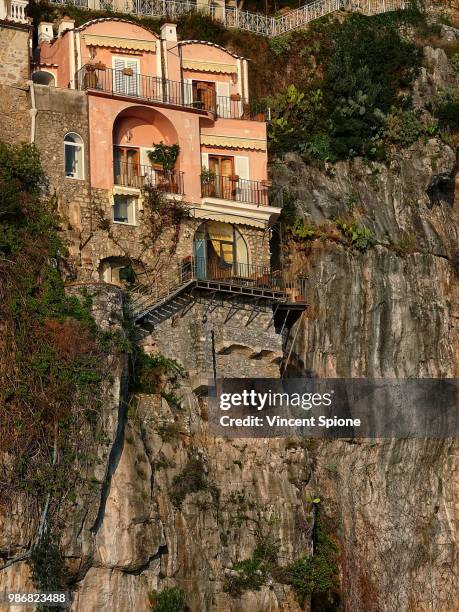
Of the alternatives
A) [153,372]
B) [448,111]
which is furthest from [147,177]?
[448,111]

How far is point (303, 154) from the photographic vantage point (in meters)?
63.0

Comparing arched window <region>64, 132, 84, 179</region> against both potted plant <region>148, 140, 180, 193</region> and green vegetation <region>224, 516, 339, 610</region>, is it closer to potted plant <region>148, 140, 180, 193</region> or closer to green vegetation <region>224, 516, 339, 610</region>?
potted plant <region>148, 140, 180, 193</region>

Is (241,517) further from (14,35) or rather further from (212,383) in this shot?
(14,35)

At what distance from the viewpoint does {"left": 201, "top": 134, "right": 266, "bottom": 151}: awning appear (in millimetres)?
59094

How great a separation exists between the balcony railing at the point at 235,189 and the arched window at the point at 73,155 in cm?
415

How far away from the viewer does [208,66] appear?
6025 centimetres

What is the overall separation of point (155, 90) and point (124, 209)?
4.39 meters

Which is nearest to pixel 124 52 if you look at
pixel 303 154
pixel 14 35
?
pixel 14 35

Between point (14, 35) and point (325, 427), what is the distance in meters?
15.5

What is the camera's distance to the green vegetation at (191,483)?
51969 millimetres

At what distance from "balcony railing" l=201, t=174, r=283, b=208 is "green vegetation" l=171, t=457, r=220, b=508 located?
30.4ft

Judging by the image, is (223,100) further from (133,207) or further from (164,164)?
(133,207)

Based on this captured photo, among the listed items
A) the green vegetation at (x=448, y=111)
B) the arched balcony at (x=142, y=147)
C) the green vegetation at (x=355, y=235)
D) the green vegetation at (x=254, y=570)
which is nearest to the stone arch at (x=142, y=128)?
the arched balcony at (x=142, y=147)

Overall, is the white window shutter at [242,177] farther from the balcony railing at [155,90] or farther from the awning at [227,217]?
the balcony railing at [155,90]
